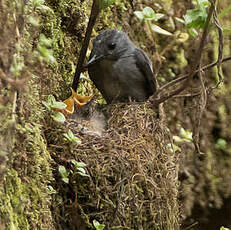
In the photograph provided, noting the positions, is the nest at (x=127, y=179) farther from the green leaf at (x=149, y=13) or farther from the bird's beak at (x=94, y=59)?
the green leaf at (x=149, y=13)

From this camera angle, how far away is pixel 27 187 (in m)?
2.71

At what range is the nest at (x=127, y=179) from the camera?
333 cm

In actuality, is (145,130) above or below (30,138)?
below

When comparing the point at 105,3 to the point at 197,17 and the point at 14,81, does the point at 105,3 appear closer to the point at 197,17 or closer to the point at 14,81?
the point at 197,17

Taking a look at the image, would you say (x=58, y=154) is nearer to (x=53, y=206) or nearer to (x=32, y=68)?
(x=53, y=206)

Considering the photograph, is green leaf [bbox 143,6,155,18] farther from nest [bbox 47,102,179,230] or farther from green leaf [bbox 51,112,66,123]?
green leaf [bbox 51,112,66,123]

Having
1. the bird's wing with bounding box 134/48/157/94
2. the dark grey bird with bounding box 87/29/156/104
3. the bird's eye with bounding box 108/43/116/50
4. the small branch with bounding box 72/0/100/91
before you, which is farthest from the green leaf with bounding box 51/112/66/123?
the bird's wing with bounding box 134/48/157/94

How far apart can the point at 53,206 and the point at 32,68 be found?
977mm

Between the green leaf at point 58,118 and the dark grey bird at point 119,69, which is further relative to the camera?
the dark grey bird at point 119,69

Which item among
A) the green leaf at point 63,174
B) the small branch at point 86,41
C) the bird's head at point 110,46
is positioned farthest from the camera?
the bird's head at point 110,46

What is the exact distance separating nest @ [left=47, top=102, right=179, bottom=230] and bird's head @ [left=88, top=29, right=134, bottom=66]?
52 cm

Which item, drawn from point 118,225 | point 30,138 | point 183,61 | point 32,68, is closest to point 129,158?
point 118,225

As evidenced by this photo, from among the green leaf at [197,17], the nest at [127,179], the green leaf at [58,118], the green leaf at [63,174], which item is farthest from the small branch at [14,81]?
the green leaf at [197,17]

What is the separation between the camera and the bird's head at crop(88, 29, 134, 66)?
4188 millimetres
